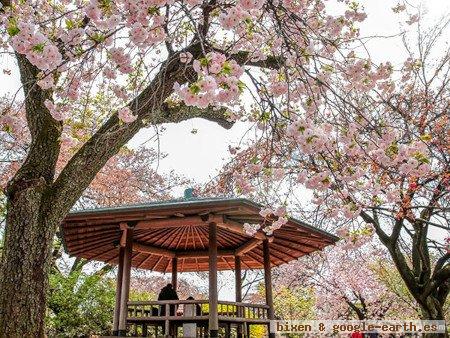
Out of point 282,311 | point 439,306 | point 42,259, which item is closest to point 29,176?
point 42,259

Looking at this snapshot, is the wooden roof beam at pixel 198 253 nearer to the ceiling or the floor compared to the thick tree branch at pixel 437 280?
nearer to the ceiling

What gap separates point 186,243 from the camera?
853 centimetres

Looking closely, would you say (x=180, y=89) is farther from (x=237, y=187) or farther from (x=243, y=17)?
(x=237, y=187)

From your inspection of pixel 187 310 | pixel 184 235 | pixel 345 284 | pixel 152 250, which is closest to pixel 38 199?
pixel 187 310

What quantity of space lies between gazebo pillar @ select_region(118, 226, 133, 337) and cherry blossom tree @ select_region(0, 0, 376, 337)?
6.24 ft

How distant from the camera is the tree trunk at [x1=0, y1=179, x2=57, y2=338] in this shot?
4379 millimetres

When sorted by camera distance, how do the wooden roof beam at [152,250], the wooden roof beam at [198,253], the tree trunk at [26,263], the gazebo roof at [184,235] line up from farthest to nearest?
the wooden roof beam at [198,253]
the wooden roof beam at [152,250]
the gazebo roof at [184,235]
the tree trunk at [26,263]

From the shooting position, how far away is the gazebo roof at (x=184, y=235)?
6020 millimetres

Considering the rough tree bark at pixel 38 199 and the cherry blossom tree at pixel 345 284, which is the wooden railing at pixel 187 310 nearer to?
the rough tree bark at pixel 38 199

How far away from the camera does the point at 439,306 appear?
31.7ft

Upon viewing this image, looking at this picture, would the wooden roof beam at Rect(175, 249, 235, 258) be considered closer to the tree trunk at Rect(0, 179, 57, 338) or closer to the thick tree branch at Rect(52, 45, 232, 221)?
the thick tree branch at Rect(52, 45, 232, 221)

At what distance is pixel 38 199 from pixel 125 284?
2368mm

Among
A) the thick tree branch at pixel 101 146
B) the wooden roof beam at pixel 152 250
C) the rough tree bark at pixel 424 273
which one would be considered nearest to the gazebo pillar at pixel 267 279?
the wooden roof beam at pixel 152 250

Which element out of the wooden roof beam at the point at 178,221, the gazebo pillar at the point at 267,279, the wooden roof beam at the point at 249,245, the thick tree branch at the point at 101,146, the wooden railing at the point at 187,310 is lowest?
the wooden railing at the point at 187,310
